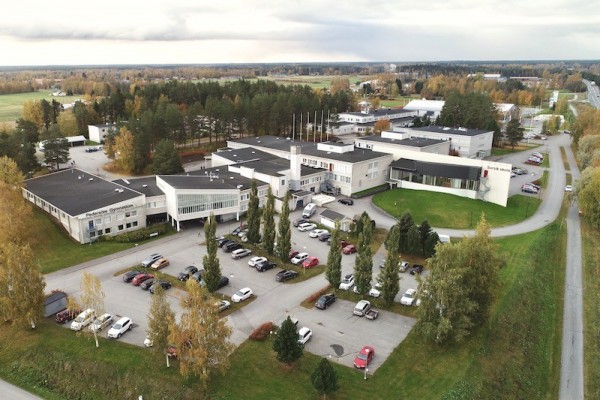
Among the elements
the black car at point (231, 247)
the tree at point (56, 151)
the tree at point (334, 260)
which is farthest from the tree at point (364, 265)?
the tree at point (56, 151)

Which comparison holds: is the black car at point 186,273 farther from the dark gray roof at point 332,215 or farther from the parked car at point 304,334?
the dark gray roof at point 332,215

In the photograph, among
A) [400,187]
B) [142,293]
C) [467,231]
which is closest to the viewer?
[142,293]

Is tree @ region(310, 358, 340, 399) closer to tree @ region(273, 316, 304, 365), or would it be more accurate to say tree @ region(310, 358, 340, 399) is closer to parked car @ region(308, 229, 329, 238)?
tree @ region(273, 316, 304, 365)

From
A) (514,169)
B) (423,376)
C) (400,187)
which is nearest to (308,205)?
(400,187)

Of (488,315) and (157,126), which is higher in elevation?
(157,126)

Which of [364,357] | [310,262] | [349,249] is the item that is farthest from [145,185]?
[364,357]

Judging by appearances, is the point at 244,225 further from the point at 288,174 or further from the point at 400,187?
the point at 400,187
